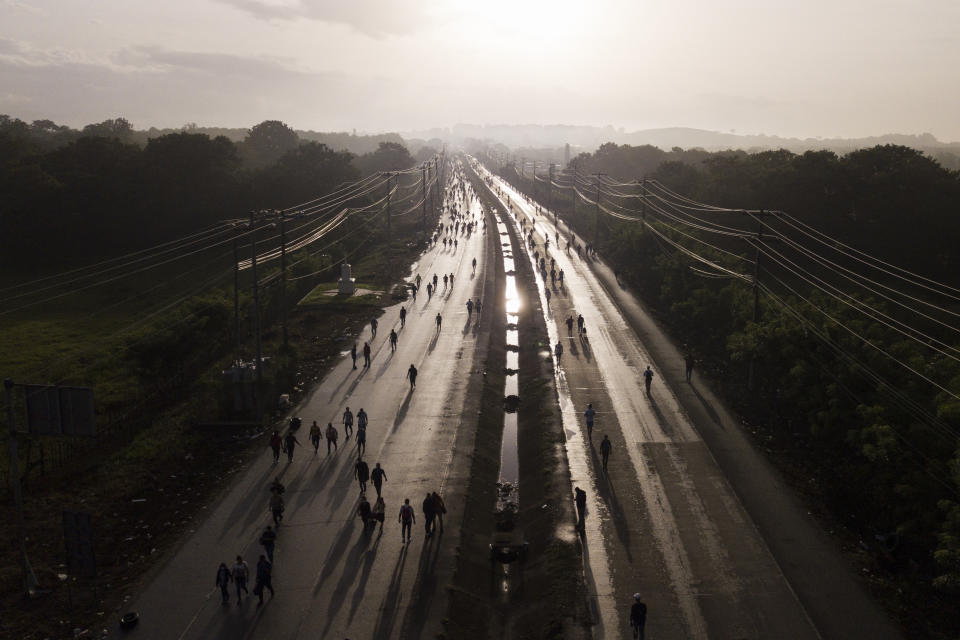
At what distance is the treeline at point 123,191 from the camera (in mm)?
72438

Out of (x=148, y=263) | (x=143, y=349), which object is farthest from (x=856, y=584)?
(x=148, y=263)

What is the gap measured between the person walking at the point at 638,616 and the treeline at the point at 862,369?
6.42 m

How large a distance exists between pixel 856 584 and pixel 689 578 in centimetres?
424

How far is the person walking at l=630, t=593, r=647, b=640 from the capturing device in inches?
643

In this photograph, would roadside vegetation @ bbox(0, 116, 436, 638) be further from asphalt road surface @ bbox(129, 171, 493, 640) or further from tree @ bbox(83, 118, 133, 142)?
tree @ bbox(83, 118, 133, 142)

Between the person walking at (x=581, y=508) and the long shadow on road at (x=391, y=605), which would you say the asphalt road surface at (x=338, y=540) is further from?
the person walking at (x=581, y=508)

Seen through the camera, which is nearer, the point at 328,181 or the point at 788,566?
the point at 788,566

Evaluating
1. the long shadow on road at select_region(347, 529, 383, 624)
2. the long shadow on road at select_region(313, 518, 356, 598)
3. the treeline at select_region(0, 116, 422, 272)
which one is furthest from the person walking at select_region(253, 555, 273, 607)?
the treeline at select_region(0, 116, 422, 272)

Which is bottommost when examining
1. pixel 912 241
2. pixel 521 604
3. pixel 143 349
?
pixel 521 604

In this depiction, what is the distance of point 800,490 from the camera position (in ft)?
82.3

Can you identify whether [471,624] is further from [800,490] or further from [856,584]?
[800,490]

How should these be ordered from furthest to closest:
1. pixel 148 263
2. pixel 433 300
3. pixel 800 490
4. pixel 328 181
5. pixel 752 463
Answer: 1. pixel 328 181
2. pixel 148 263
3. pixel 433 300
4. pixel 752 463
5. pixel 800 490

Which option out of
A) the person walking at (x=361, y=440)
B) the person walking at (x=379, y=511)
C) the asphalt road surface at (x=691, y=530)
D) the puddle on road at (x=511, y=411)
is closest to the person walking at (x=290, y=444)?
the person walking at (x=361, y=440)

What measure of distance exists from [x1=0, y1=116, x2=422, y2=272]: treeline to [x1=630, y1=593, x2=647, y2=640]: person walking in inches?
2575
